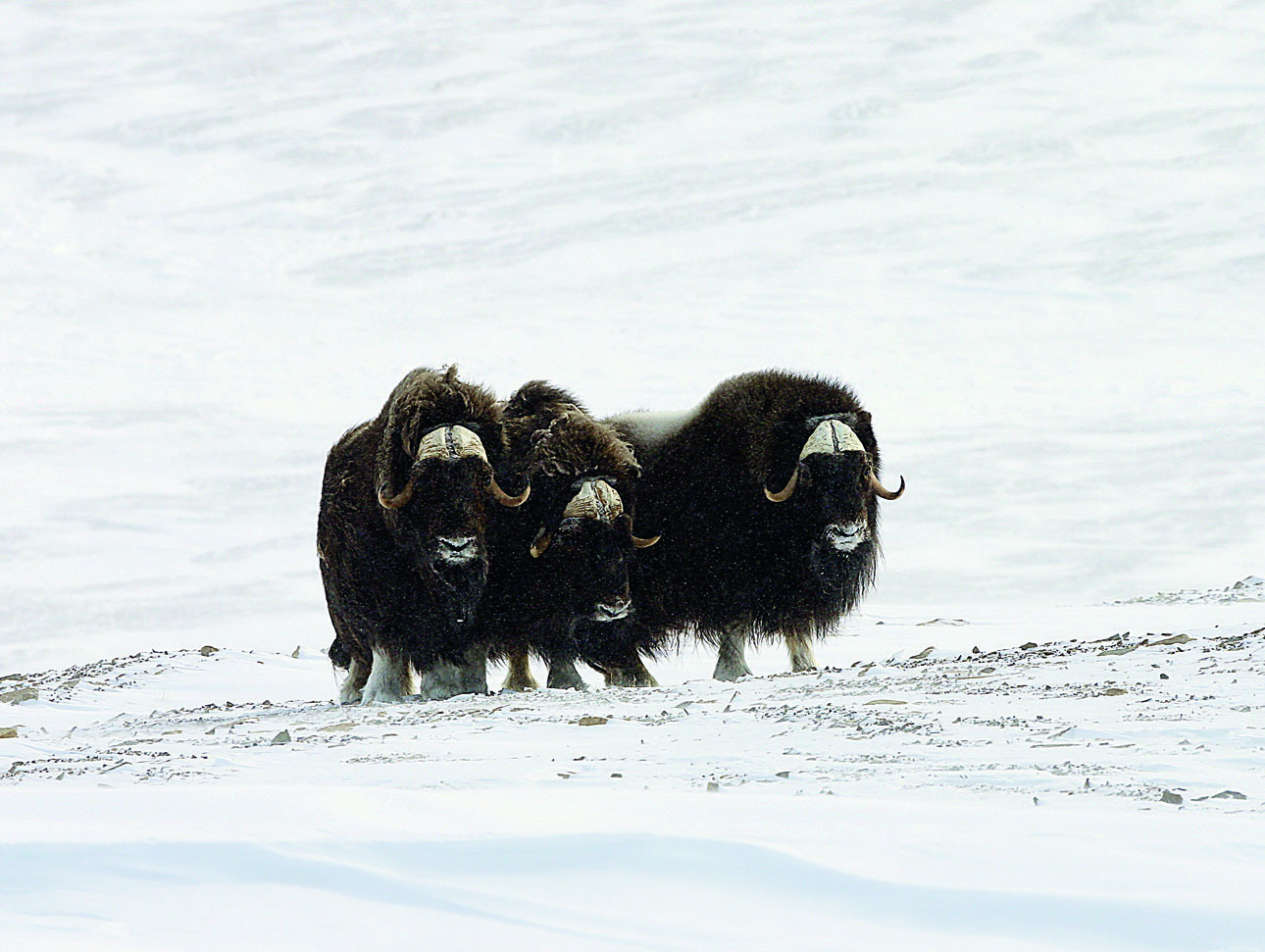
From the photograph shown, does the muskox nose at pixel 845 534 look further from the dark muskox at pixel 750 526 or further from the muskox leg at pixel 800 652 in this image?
the muskox leg at pixel 800 652

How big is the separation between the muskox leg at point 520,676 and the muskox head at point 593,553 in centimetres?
83

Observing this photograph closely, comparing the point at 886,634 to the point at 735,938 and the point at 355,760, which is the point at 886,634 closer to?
the point at 355,760

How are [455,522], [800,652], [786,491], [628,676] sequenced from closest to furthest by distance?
[455,522] < [628,676] < [786,491] < [800,652]

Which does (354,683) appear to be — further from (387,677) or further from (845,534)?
(845,534)

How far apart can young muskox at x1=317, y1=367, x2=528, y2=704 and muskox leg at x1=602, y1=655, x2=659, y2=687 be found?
611 millimetres

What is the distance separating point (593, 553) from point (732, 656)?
1442 millimetres

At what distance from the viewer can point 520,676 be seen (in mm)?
7809

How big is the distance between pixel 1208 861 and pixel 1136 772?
941 mm

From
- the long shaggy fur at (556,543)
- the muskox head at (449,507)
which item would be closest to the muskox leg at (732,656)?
the long shaggy fur at (556,543)

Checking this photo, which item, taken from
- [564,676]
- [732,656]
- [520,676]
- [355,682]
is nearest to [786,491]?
[732,656]

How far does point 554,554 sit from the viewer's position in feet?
22.8

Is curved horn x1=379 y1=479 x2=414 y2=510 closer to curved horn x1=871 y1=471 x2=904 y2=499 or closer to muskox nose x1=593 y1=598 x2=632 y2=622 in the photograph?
muskox nose x1=593 y1=598 x2=632 y2=622

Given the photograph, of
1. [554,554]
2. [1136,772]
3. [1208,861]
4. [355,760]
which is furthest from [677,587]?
[1208,861]

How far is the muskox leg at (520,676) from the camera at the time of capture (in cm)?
767
